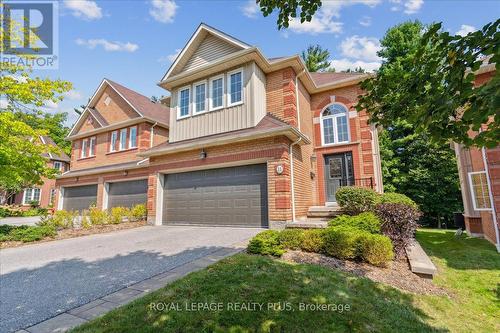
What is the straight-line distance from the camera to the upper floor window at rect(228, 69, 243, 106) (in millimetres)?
10750

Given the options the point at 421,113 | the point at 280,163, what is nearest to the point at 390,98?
the point at 421,113

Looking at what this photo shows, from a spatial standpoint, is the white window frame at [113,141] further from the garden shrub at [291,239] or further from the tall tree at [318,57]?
the tall tree at [318,57]

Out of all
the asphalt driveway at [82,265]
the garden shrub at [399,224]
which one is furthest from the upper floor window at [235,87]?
the garden shrub at [399,224]

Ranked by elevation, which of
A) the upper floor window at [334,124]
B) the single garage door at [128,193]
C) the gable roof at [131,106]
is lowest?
the single garage door at [128,193]

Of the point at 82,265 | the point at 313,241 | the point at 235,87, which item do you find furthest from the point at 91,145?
the point at 313,241

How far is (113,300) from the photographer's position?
146 inches

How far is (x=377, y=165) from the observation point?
38.9ft

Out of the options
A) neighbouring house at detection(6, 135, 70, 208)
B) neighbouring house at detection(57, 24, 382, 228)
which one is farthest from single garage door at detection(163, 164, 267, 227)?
neighbouring house at detection(6, 135, 70, 208)

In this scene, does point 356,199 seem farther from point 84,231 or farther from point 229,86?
point 84,231

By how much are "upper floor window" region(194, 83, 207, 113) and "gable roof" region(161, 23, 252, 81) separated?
1612mm

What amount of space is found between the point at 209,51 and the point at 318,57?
68.8 feet

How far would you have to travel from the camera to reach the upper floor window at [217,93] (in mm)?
11296

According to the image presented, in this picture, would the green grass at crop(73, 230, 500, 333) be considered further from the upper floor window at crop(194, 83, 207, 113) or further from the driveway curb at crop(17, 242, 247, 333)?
the upper floor window at crop(194, 83, 207, 113)

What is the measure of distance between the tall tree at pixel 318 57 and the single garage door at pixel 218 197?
22754 millimetres
